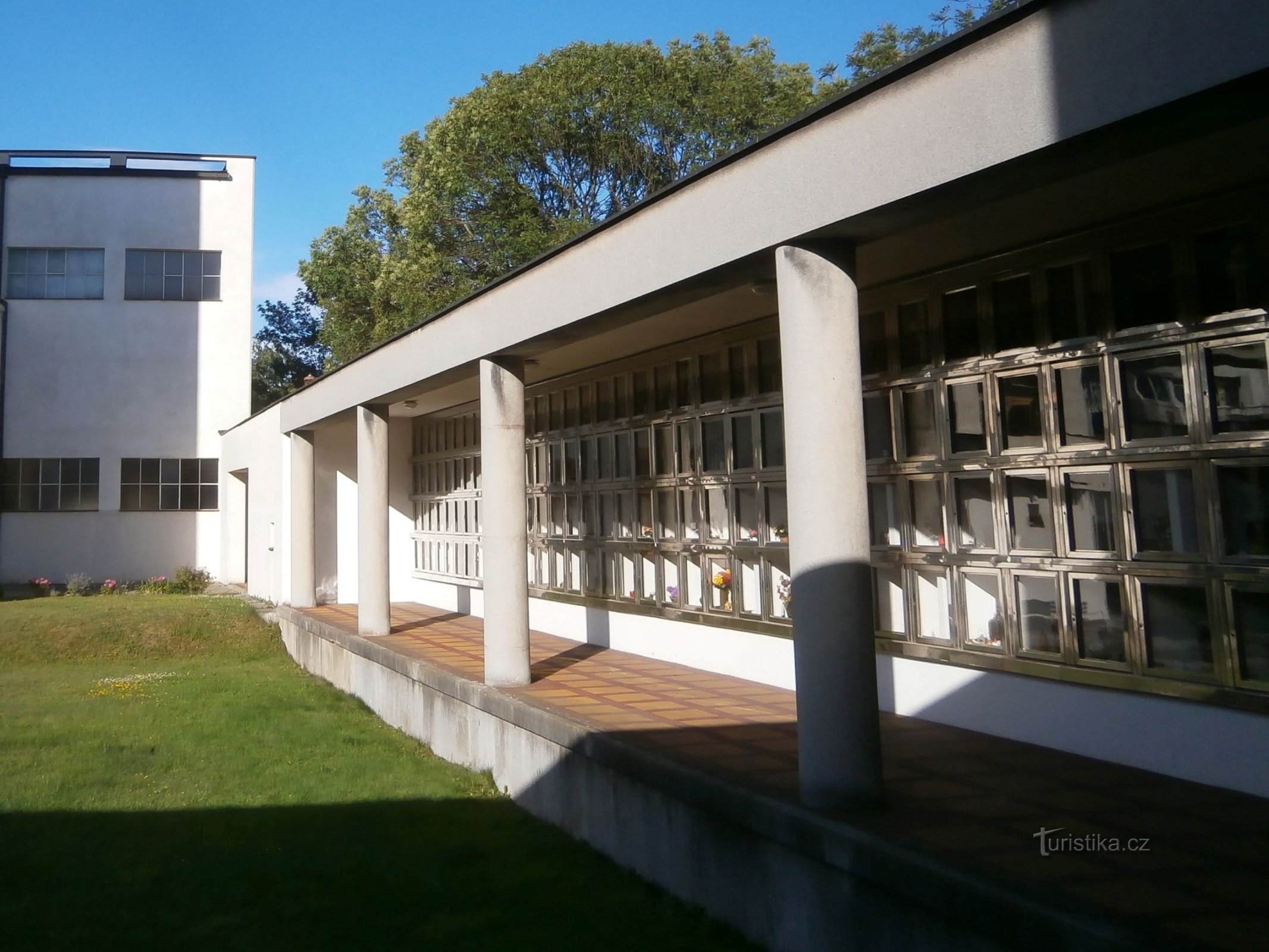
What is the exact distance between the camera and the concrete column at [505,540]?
786 cm

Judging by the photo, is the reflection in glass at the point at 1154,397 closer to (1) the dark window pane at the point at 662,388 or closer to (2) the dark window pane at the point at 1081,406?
(2) the dark window pane at the point at 1081,406

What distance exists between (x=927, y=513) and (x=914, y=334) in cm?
108

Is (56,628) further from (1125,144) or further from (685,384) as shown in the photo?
(1125,144)

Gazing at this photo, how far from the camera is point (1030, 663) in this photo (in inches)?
224

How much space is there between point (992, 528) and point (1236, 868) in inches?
101

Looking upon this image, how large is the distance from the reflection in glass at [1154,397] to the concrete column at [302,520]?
1109 centimetres

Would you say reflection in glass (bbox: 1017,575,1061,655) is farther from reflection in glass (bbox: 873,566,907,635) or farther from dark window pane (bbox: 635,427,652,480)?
dark window pane (bbox: 635,427,652,480)

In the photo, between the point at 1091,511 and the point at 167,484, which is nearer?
the point at 1091,511

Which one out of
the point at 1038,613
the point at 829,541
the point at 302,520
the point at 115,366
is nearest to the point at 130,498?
the point at 115,366

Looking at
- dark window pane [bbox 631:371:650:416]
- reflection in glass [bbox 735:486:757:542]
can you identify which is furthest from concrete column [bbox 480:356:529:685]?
dark window pane [bbox 631:371:650:416]

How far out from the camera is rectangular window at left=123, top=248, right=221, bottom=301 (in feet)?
76.0

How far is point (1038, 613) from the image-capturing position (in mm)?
5730

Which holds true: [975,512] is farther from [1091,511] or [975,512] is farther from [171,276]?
[171,276]

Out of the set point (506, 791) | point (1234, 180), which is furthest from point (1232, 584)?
point (506, 791)
